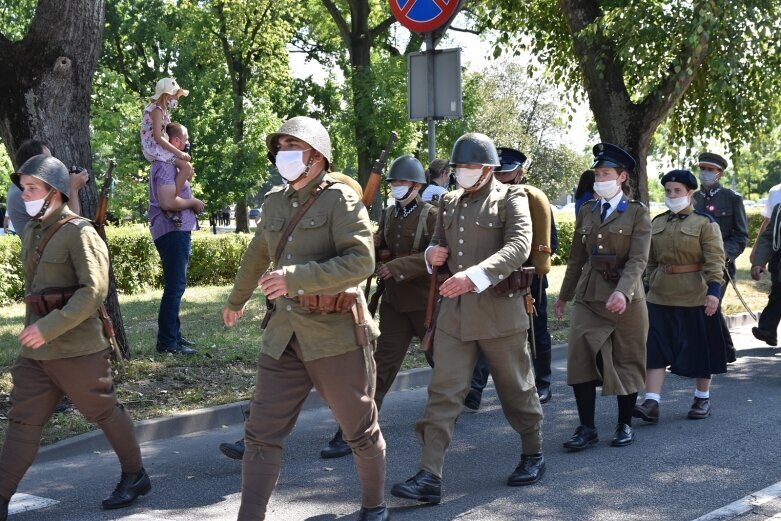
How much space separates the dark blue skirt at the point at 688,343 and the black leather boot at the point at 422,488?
2.74 meters

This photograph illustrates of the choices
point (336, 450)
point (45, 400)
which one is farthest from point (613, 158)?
point (45, 400)

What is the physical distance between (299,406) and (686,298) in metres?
3.83

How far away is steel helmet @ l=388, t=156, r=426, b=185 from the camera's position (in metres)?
6.72

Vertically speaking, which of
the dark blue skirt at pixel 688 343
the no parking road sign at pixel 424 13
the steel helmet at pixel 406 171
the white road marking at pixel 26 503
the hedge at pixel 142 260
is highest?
the no parking road sign at pixel 424 13

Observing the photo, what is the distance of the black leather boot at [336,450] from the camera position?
6.52 meters

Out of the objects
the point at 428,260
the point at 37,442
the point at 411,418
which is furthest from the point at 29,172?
the point at 411,418

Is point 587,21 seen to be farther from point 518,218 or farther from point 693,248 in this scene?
point 518,218

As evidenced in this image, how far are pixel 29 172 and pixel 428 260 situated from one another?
7.26 ft

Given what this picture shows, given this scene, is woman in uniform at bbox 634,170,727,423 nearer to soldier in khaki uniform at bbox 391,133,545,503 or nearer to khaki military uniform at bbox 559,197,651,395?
khaki military uniform at bbox 559,197,651,395

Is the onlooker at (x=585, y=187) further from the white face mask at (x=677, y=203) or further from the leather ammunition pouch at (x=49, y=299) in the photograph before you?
the leather ammunition pouch at (x=49, y=299)

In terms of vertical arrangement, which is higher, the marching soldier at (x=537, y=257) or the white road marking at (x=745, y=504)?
the marching soldier at (x=537, y=257)

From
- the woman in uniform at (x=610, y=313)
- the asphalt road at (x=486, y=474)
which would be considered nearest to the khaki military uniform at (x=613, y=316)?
the woman in uniform at (x=610, y=313)

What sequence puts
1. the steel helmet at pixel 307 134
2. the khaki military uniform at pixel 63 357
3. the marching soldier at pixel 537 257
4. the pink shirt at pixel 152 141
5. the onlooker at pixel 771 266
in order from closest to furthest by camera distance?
1. the steel helmet at pixel 307 134
2. the khaki military uniform at pixel 63 357
3. the marching soldier at pixel 537 257
4. the pink shirt at pixel 152 141
5. the onlooker at pixel 771 266

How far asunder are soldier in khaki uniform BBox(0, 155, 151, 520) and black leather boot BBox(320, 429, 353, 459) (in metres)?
1.60
